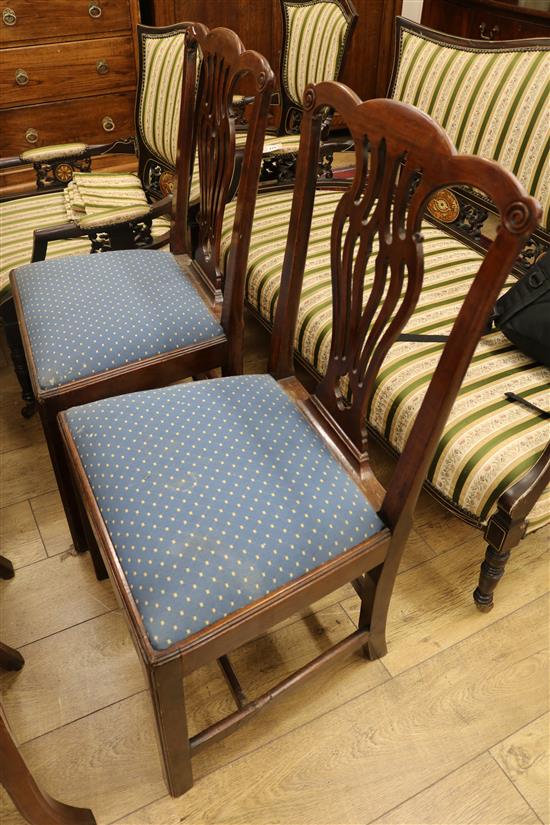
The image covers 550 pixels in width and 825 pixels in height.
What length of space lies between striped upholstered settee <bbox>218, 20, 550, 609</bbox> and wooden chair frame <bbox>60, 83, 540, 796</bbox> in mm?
249

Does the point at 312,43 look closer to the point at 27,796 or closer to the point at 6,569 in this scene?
the point at 6,569

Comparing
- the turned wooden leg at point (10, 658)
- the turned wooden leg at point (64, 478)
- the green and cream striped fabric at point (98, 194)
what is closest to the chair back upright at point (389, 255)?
the turned wooden leg at point (64, 478)

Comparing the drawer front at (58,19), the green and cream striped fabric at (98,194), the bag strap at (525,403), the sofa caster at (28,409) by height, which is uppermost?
the drawer front at (58,19)

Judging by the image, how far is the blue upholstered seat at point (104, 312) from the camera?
49.6 inches

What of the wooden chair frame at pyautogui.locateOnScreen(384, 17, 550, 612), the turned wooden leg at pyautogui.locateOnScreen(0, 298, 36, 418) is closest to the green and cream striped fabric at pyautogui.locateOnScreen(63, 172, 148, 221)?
the turned wooden leg at pyautogui.locateOnScreen(0, 298, 36, 418)

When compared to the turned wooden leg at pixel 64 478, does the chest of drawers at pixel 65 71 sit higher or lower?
higher

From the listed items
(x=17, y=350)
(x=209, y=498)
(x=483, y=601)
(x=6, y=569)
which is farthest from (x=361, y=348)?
(x=17, y=350)

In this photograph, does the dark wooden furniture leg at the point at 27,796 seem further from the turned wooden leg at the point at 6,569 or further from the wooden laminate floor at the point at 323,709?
the turned wooden leg at the point at 6,569

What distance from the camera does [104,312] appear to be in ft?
4.38

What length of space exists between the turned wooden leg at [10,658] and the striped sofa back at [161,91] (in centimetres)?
148

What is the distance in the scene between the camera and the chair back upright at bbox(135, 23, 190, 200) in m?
2.01

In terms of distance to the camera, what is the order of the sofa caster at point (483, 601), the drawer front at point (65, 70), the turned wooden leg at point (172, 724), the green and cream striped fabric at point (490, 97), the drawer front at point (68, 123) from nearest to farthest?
1. the turned wooden leg at point (172, 724)
2. the sofa caster at point (483, 601)
3. the green and cream striped fabric at point (490, 97)
4. the drawer front at point (65, 70)
5. the drawer front at point (68, 123)

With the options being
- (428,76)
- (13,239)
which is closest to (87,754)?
(13,239)

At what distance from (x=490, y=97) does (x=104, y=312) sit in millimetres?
1114
